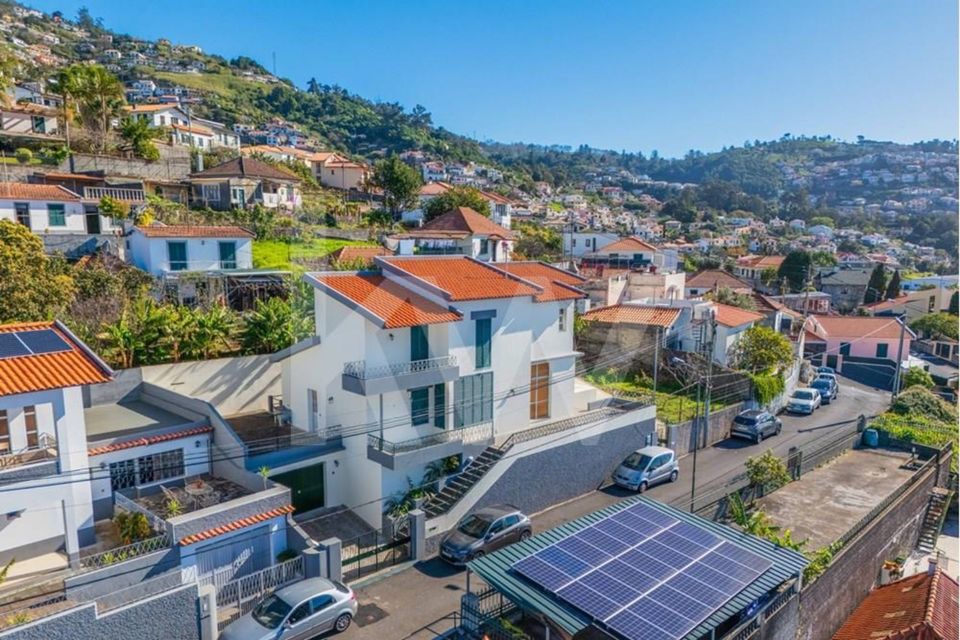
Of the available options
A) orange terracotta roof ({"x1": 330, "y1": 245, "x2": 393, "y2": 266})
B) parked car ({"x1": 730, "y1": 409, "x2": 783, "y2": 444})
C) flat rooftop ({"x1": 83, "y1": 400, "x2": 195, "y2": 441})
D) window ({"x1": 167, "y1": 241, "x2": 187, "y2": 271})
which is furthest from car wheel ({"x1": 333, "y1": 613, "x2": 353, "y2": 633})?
window ({"x1": 167, "y1": 241, "x2": 187, "y2": 271})

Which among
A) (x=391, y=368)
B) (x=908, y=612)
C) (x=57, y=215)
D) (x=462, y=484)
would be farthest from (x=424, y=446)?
(x=57, y=215)

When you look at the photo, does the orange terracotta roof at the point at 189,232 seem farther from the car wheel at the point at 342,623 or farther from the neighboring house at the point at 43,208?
the car wheel at the point at 342,623

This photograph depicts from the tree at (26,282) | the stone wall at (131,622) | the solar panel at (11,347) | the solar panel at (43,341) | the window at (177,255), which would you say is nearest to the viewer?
the stone wall at (131,622)

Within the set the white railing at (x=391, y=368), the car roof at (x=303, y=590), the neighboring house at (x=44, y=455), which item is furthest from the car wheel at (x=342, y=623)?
the neighboring house at (x=44, y=455)

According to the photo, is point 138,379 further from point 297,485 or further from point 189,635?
point 189,635

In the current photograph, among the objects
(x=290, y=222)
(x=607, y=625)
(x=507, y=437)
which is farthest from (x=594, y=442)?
(x=290, y=222)

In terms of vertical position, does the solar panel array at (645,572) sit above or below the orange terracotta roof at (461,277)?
below

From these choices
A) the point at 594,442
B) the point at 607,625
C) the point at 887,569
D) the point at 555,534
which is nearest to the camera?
the point at 607,625
